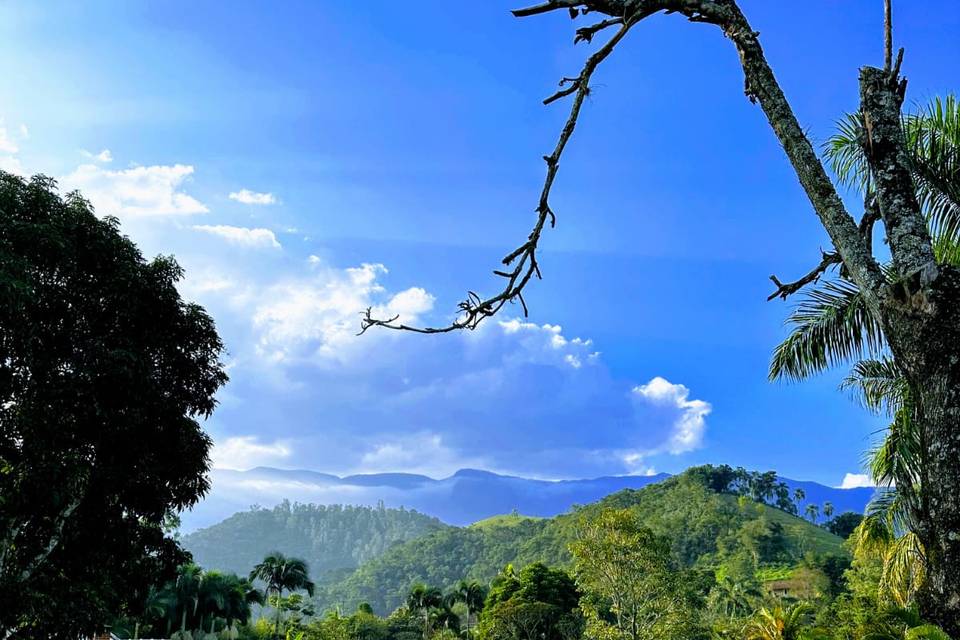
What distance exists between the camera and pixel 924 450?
2023 millimetres

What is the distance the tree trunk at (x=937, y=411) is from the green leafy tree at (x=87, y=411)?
35.1ft

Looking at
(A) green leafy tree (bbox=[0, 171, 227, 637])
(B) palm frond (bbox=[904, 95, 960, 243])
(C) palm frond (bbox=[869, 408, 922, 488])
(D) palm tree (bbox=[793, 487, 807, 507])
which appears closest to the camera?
(B) palm frond (bbox=[904, 95, 960, 243])

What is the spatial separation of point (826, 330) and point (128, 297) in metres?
11.1

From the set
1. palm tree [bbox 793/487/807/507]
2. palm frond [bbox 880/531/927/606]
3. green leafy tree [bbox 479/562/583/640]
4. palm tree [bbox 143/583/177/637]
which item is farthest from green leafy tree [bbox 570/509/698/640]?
palm tree [bbox 793/487/807/507]

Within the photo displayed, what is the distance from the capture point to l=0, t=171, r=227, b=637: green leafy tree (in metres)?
10.5

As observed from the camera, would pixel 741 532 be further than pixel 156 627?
Yes

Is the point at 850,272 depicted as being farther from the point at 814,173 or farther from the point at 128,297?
the point at 128,297

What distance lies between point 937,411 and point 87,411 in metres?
12.3

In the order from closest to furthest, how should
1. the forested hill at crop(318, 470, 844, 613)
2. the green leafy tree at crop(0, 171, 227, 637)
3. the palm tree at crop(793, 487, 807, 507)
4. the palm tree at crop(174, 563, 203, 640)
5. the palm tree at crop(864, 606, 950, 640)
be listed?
the palm tree at crop(864, 606, 950, 640), the green leafy tree at crop(0, 171, 227, 637), the palm tree at crop(174, 563, 203, 640), the forested hill at crop(318, 470, 844, 613), the palm tree at crop(793, 487, 807, 507)

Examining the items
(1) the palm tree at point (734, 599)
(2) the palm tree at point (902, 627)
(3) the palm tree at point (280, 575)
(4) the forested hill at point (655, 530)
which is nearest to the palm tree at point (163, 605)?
(3) the palm tree at point (280, 575)

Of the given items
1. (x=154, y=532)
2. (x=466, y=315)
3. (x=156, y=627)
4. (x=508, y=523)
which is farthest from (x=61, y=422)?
(x=508, y=523)

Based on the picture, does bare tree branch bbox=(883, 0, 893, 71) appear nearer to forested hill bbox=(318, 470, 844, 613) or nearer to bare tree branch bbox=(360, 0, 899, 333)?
bare tree branch bbox=(360, 0, 899, 333)

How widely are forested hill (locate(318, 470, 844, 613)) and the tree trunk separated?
44.4 meters

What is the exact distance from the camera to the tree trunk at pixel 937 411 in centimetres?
192
